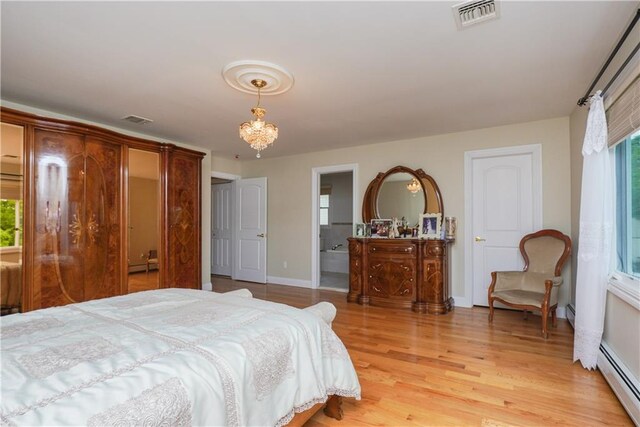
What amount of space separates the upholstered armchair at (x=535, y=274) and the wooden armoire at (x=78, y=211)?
12.7ft

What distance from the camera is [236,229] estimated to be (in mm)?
6426

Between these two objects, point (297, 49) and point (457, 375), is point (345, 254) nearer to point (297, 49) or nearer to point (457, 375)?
point (457, 375)

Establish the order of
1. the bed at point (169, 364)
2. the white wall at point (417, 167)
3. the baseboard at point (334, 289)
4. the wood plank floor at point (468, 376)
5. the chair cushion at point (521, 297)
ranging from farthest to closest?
the baseboard at point (334, 289)
the white wall at point (417, 167)
the chair cushion at point (521, 297)
the wood plank floor at point (468, 376)
the bed at point (169, 364)

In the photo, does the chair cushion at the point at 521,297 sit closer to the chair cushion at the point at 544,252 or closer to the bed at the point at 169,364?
the chair cushion at the point at 544,252

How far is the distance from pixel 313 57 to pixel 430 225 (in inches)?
115

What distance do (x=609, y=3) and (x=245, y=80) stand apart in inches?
94.1

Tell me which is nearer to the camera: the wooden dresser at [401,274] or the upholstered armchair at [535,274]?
the upholstered armchair at [535,274]

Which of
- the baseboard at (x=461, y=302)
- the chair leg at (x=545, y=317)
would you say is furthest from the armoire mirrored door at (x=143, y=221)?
the chair leg at (x=545, y=317)

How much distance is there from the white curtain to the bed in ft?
6.37

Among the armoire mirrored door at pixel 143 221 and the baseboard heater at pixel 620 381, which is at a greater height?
the armoire mirrored door at pixel 143 221

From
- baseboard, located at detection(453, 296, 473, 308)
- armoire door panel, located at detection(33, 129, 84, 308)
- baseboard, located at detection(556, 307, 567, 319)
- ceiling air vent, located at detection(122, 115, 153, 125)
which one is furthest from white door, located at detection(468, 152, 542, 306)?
armoire door panel, located at detection(33, 129, 84, 308)

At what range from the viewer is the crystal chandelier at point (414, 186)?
15.3 feet

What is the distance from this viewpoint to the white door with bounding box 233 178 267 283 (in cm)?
608

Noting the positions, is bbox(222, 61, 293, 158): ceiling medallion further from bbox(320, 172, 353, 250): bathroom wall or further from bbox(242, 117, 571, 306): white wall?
bbox(320, 172, 353, 250): bathroom wall
